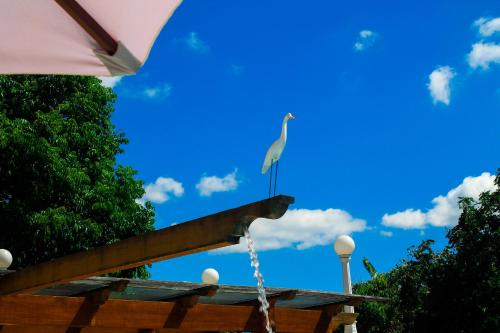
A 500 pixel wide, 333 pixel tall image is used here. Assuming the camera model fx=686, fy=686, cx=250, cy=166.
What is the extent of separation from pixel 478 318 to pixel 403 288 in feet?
13.9

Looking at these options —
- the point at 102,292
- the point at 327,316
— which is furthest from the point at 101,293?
the point at 327,316

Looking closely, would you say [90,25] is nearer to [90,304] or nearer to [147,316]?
[90,304]

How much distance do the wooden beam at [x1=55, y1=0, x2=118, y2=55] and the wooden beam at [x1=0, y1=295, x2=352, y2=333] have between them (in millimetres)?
4853

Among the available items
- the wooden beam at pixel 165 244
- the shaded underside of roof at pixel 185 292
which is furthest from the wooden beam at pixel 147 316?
the wooden beam at pixel 165 244

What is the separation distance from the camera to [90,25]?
8.87ft

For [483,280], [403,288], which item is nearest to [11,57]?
[483,280]

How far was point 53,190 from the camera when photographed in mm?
17266

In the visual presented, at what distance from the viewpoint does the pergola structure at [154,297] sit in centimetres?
370

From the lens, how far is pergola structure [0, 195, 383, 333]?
370 centimetres

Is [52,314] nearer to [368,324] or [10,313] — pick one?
[10,313]

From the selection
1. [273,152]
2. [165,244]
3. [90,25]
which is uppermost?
[273,152]

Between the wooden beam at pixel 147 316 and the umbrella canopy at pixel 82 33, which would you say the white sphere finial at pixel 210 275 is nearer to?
the wooden beam at pixel 147 316

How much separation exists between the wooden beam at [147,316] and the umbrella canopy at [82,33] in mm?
4530

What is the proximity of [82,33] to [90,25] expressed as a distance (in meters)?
0.12
